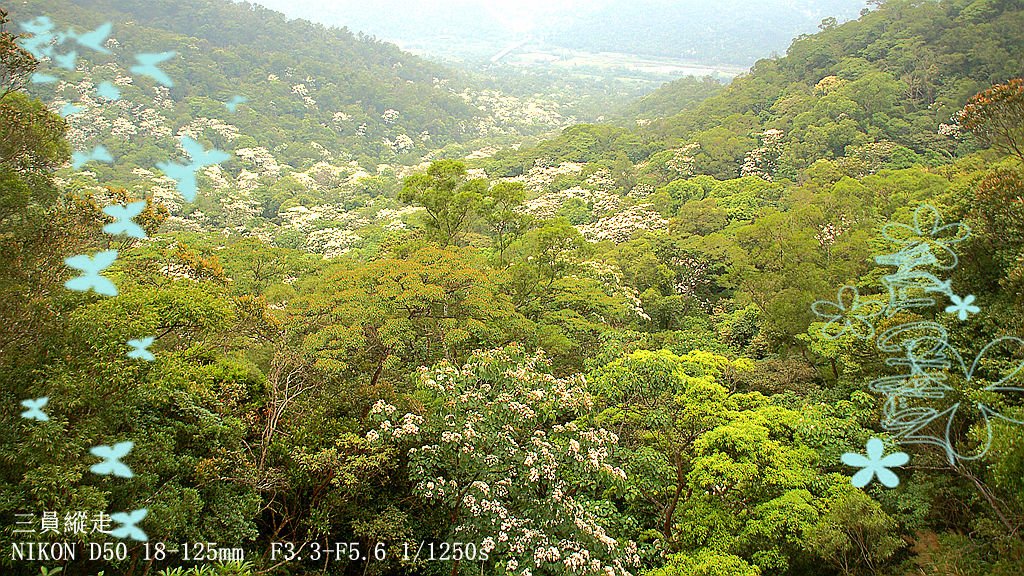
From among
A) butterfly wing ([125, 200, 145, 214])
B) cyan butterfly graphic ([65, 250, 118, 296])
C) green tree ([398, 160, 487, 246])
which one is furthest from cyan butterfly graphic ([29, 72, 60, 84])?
cyan butterfly graphic ([65, 250, 118, 296])

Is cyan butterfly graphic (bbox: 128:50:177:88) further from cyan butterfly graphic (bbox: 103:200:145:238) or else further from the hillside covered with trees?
cyan butterfly graphic (bbox: 103:200:145:238)

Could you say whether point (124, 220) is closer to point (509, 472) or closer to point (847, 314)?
point (509, 472)

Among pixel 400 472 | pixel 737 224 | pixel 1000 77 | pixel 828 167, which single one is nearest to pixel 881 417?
pixel 400 472

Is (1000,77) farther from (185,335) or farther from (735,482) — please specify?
(185,335)

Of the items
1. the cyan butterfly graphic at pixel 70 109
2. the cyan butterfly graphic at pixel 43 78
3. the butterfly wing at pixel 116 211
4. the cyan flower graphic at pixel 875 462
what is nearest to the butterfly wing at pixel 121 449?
the butterfly wing at pixel 116 211

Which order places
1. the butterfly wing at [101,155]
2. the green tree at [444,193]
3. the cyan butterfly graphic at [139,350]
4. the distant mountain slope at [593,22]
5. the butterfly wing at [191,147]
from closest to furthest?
1. the cyan butterfly graphic at [139,350]
2. the green tree at [444,193]
3. the butterfly wing at [101,155]
4. the butterfly wing at [191,147]
5. the distant mountain slope at [593,22]

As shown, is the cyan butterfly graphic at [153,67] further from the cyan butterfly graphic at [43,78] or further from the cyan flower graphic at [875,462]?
the cyan flower graphic at [875,462]

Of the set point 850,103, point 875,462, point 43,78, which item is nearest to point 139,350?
point 875,462
